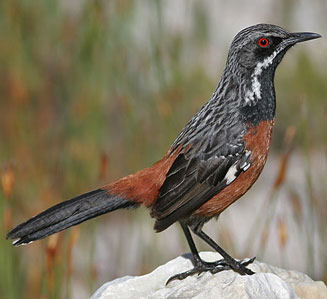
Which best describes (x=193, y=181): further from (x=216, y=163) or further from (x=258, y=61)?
(x=258, y=61)

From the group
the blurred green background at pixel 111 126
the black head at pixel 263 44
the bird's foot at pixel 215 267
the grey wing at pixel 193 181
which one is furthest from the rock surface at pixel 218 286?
the black head at pixel 263 44

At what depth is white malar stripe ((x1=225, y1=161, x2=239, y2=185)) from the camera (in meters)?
4.49

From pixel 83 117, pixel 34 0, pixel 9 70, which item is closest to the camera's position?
pixel 83 117

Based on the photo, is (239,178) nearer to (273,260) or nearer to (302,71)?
(273,260)

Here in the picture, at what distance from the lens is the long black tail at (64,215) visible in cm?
418

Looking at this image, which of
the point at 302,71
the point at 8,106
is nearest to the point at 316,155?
the point at 302,71

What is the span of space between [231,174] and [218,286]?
0.87 metres

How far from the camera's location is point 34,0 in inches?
312

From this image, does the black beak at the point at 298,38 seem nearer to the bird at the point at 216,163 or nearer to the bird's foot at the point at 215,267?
the bird at the point at 216,163

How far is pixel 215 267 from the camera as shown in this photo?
14.5ft

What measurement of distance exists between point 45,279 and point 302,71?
5077 millimetres

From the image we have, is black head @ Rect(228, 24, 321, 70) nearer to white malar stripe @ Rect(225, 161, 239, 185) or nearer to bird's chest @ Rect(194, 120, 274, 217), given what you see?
bird's chest @ Rect(194, 120, 274, 217)

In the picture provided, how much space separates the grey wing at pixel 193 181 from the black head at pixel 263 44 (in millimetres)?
637

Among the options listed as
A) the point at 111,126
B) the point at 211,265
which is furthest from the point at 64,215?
the point at 111,126
